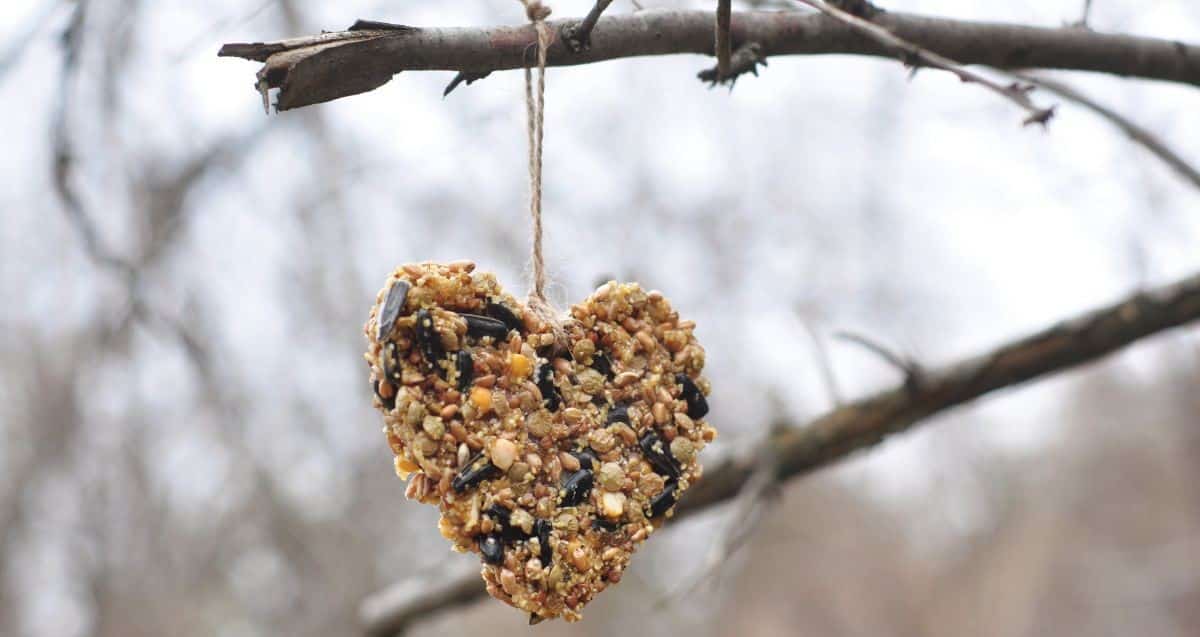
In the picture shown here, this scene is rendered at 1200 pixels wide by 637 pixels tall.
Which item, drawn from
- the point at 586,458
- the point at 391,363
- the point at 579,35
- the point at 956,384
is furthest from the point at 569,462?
the point at 956,384

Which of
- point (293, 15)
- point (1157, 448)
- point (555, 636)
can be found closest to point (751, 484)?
point (293, 15)

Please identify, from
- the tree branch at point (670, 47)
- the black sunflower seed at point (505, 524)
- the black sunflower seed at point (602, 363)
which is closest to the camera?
the tree branch at point (670, 47)


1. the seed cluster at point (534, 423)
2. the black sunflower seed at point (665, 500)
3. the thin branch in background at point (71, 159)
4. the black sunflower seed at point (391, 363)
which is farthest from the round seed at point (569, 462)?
the thin branch in background at point (71, 159)

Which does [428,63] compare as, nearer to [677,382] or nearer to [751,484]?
[677,382]

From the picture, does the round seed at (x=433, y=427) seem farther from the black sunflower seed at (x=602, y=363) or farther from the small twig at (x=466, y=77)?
the small twig at (x=466, y=77)

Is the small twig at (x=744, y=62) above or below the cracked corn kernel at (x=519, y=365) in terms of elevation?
above

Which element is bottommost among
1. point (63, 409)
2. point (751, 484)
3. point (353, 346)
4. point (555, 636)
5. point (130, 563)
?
point (555, 636)

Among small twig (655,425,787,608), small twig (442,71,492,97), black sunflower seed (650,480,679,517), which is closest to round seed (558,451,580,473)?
black sunflower seed (650,480,679,517)

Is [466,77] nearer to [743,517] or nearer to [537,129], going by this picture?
[537,129]
